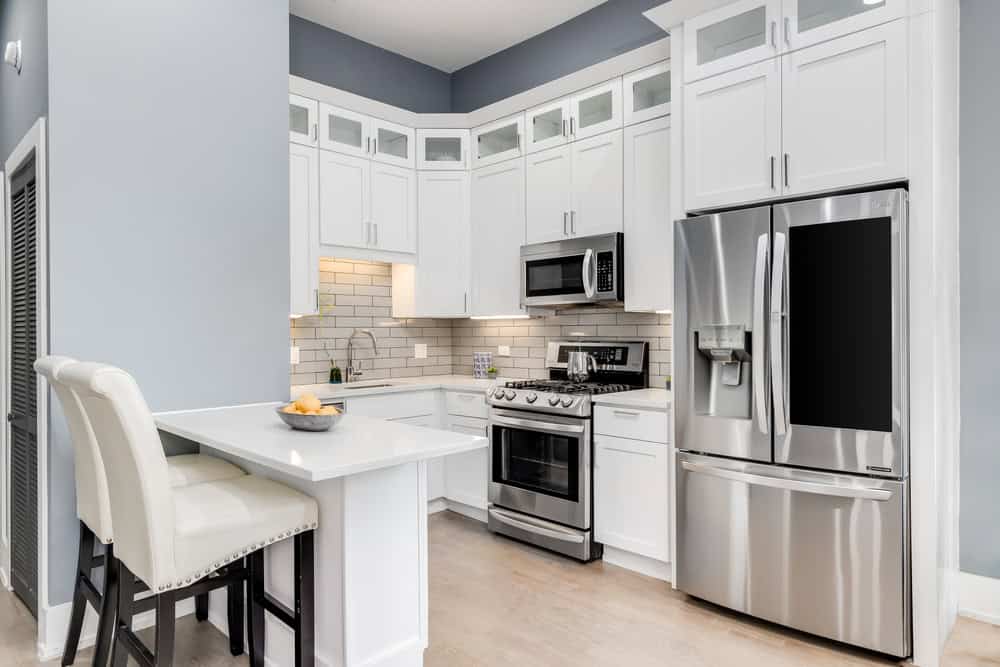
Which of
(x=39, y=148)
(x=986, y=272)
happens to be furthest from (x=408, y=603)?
(x=986, y=272)

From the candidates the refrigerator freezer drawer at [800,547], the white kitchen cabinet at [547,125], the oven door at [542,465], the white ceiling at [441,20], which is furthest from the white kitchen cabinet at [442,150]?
the refrigerator freezer drawer at [800,547]

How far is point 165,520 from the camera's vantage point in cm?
170

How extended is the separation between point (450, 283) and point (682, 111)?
205cm

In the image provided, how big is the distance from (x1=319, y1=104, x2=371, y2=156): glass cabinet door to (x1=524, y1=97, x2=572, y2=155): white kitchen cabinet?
107cm

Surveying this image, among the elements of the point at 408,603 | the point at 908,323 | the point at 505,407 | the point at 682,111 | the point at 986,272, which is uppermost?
the point at 682,111

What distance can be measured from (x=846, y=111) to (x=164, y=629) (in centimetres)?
298

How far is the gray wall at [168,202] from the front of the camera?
2.46m

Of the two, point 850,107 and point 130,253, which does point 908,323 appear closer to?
point 850,107

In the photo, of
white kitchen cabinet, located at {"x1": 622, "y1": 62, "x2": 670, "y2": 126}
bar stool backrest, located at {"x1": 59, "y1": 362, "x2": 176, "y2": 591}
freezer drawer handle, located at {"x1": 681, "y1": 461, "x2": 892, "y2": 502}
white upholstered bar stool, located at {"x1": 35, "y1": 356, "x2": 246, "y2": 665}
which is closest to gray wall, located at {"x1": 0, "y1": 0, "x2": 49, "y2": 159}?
white upholstered bar stool, located at {"x1": 35, "y1": 356, "x2": 246, "y2": 665}

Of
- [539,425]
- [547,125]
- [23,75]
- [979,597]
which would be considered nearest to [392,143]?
[547,125]

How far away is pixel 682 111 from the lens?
2961 mm

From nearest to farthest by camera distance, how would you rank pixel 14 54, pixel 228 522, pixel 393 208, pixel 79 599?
pixel 228 522
pixel 79 599
pixel 14 54
pixel 393 208

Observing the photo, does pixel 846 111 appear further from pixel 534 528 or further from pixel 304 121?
pixel 304 121

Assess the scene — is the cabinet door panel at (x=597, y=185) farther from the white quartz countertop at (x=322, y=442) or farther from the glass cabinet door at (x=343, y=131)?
the white quartz countertop at (x=322, y=442)
